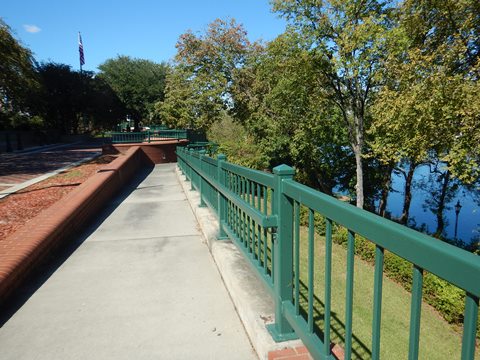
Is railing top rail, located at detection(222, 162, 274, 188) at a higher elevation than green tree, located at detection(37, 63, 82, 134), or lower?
lower

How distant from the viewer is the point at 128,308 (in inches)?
135

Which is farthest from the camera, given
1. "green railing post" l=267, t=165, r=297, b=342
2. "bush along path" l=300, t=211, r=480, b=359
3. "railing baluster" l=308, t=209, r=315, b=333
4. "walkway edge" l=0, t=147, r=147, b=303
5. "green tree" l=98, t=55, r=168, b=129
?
"green tree" l=98, t=55, r=168, b=129

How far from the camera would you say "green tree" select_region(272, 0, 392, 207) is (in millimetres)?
15016

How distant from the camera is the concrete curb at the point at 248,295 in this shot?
8.34 feet

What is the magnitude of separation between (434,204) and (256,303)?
25.4m

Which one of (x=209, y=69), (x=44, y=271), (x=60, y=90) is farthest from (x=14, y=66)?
(x=44, y=271)

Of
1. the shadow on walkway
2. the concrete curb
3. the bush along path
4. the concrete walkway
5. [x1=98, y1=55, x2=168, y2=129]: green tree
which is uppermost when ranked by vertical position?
[x1=98, y1=55, x2=168, y2=129]: green tree

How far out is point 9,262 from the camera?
3672 millimetres

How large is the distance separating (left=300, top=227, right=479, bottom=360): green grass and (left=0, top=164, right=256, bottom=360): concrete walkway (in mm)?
1274

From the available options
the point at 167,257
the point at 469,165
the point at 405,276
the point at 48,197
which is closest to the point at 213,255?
the point at 167,257

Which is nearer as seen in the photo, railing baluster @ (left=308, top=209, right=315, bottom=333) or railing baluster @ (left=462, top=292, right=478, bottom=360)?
railing baluster @ (left=462, top=292, right=478, bottom=360)

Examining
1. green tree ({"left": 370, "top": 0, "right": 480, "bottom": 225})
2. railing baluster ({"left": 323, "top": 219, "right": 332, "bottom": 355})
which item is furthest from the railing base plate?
green tree ({"left": 370, "top": 0, "right": 480, "bottom": 225})

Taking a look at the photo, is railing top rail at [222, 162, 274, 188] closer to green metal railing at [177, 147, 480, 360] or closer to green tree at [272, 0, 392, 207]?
green metal railing at [177, 147, 480, 360]

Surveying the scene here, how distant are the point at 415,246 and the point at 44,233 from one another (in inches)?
181
